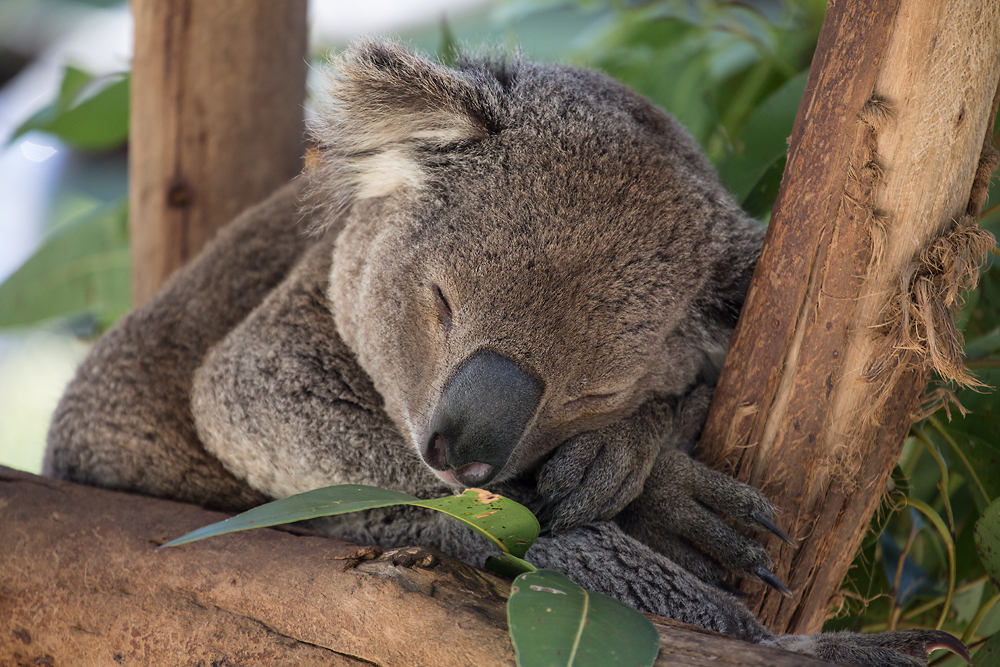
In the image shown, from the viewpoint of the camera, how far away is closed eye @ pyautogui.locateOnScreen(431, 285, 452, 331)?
167 cm

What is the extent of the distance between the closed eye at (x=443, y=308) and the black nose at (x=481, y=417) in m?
0.13

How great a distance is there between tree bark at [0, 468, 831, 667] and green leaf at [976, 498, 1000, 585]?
75 cm

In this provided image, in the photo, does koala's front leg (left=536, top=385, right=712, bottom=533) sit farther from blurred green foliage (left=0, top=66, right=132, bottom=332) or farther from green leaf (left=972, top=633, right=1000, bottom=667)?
blurred green foliage (left=0, top=66, right=132, bottom=332)

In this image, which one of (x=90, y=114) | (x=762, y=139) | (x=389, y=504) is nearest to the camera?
(x=389, y=504)

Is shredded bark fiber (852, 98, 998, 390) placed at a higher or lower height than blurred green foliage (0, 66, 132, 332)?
higher

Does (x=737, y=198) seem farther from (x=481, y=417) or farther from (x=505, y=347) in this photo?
(x=481, y=417)

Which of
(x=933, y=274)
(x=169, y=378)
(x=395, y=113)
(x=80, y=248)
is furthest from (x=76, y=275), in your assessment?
(x=933, y=274)

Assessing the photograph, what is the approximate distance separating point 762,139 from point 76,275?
2833mm

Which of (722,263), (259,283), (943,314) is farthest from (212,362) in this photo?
(943,314)

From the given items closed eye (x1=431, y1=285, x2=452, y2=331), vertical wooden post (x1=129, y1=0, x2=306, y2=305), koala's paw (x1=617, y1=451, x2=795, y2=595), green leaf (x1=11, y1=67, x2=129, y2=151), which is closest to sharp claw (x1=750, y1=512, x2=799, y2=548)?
koala's paw (x1=617, y1=451, x2=795, y2=595)

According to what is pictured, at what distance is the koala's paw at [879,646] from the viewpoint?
4.45ft

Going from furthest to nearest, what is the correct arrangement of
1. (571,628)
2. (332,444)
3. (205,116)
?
(205,116) → (332,444) → (571,628)

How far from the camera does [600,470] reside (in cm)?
166

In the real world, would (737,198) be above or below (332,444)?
above
